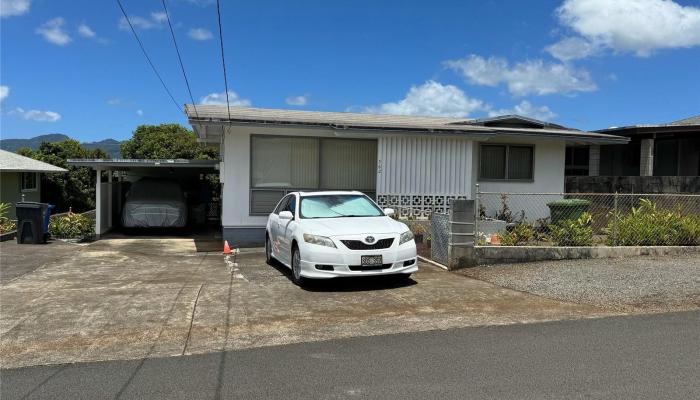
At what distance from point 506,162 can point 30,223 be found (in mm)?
12437

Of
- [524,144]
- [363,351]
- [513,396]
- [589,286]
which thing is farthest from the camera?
[524,144]

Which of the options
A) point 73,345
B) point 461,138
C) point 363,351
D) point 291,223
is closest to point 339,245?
point 291,223

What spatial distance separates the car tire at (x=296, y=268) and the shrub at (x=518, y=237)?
4.25 meters

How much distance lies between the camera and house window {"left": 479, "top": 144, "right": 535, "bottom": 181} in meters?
15.1

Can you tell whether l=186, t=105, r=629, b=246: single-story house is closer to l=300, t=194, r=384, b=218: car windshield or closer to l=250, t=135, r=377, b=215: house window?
l=250, t=135, r=377, b=215: house window

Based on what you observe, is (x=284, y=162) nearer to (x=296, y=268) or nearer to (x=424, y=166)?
(x=424, y=166)

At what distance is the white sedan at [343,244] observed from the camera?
816 centimetres

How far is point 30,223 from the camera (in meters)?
14.1

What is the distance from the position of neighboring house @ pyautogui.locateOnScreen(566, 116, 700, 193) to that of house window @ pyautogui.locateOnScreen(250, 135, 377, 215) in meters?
8.10

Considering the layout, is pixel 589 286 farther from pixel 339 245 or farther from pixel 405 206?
pixel 405 206

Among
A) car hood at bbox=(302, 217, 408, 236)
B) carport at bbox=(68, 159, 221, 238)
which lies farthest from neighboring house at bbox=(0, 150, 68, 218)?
car hood at bbox=(302, 217, 408, 236)

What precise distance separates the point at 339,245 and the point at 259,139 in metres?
6.29

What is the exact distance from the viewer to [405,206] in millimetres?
13984

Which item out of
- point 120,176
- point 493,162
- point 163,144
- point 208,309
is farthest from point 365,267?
point 163,144
